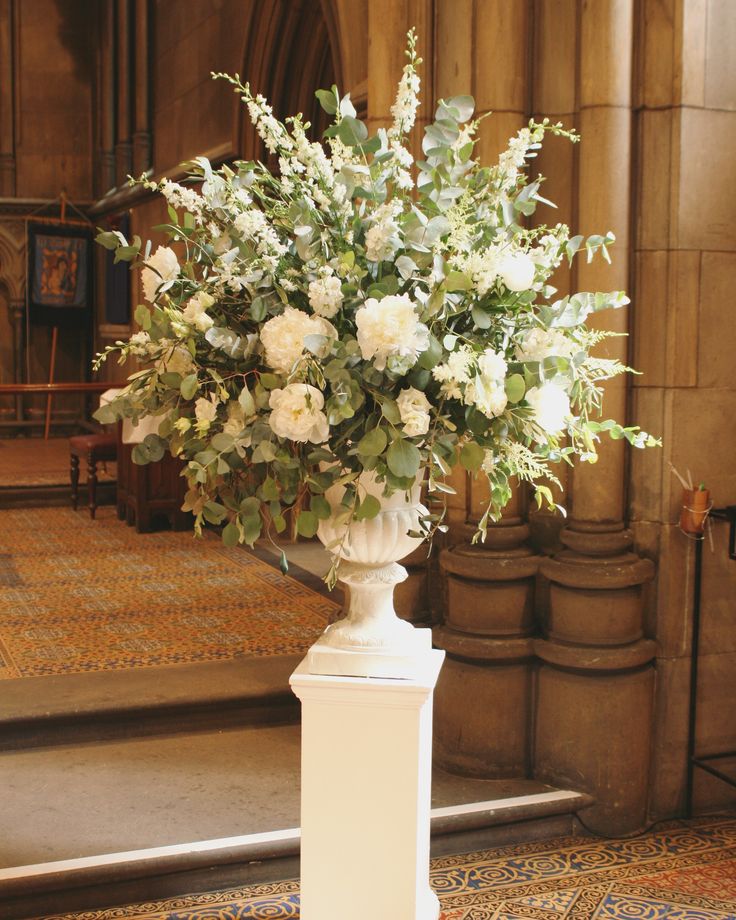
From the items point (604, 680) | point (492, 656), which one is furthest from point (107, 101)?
point (604, 680)

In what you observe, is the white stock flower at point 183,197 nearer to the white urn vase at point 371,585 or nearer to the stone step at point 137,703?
the white urn vase at point 371,585

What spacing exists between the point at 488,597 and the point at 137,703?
1237 millimetres

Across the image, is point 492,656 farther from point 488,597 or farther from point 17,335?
point 17,335

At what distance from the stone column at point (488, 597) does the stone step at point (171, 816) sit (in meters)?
0.14

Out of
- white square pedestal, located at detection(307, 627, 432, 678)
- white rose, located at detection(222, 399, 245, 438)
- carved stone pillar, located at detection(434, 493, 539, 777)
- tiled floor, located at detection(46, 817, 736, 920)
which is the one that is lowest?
tiled floor, located at detection(46, 817, 736, 920)

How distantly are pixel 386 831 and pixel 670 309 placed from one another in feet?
6.08

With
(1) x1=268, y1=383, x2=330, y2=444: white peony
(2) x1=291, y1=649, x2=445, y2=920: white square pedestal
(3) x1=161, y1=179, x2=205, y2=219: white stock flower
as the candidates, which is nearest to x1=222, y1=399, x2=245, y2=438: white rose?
(1) x1=268, y1=383, x2=330, y2=444: white peony

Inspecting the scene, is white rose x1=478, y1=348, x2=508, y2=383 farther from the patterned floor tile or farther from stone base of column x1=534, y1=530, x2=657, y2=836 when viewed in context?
the patterned floor tile

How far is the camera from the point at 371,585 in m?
2.43

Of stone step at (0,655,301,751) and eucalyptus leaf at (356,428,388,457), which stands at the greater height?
eucalyptus leaf at (356,428,388,457)

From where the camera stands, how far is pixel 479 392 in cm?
213

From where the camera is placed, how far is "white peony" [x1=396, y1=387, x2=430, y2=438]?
2.13m

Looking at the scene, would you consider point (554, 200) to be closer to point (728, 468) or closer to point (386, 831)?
point (728, 468)

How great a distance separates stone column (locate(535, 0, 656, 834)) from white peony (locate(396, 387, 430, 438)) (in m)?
1.49
